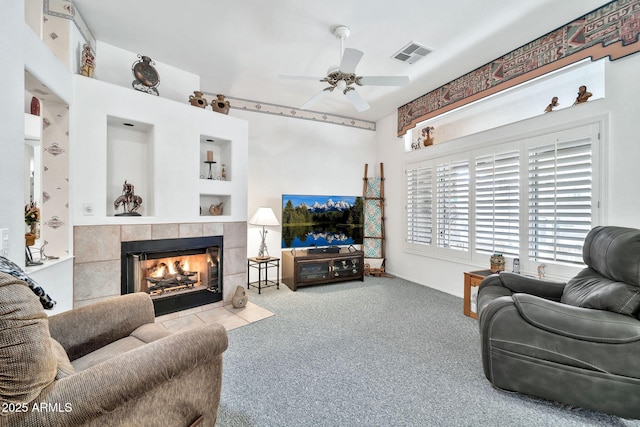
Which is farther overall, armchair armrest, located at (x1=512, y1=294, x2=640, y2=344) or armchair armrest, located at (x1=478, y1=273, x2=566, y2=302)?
armchair armrest, located at (x1=478, y1=273, x2=566, y2=302)

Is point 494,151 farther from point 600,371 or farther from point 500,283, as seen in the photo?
point 600,371

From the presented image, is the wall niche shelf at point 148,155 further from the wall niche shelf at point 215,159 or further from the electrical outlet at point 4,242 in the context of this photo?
the electrical outlet at point 4,242

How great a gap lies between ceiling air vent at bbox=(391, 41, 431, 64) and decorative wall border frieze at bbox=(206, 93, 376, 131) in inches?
75.8

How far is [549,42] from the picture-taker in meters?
2.85

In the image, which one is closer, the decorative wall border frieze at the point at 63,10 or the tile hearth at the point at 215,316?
the decorative wall border frieze at the point at 63,10

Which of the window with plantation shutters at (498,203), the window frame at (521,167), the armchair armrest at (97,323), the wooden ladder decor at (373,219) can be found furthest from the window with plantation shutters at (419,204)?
the armchair armrest at (97,323)

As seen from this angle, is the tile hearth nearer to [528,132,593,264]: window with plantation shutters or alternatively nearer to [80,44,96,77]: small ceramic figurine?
[80,44,96,77]: small ceramic figurine

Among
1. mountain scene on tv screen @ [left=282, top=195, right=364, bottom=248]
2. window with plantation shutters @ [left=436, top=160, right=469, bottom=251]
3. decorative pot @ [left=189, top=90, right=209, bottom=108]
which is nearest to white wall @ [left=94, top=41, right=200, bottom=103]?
decorative pot @ [left=189, top=90, right=209, bottom=108]

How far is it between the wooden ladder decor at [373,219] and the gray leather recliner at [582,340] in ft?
10.7

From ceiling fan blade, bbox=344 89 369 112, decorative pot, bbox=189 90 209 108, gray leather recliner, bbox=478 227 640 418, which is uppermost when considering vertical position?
decorative pot, bbox=189 90 209 108

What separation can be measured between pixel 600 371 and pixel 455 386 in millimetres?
788

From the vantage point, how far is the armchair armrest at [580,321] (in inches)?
59.5

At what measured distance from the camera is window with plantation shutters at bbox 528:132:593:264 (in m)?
2.64

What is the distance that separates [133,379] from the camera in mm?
1001
